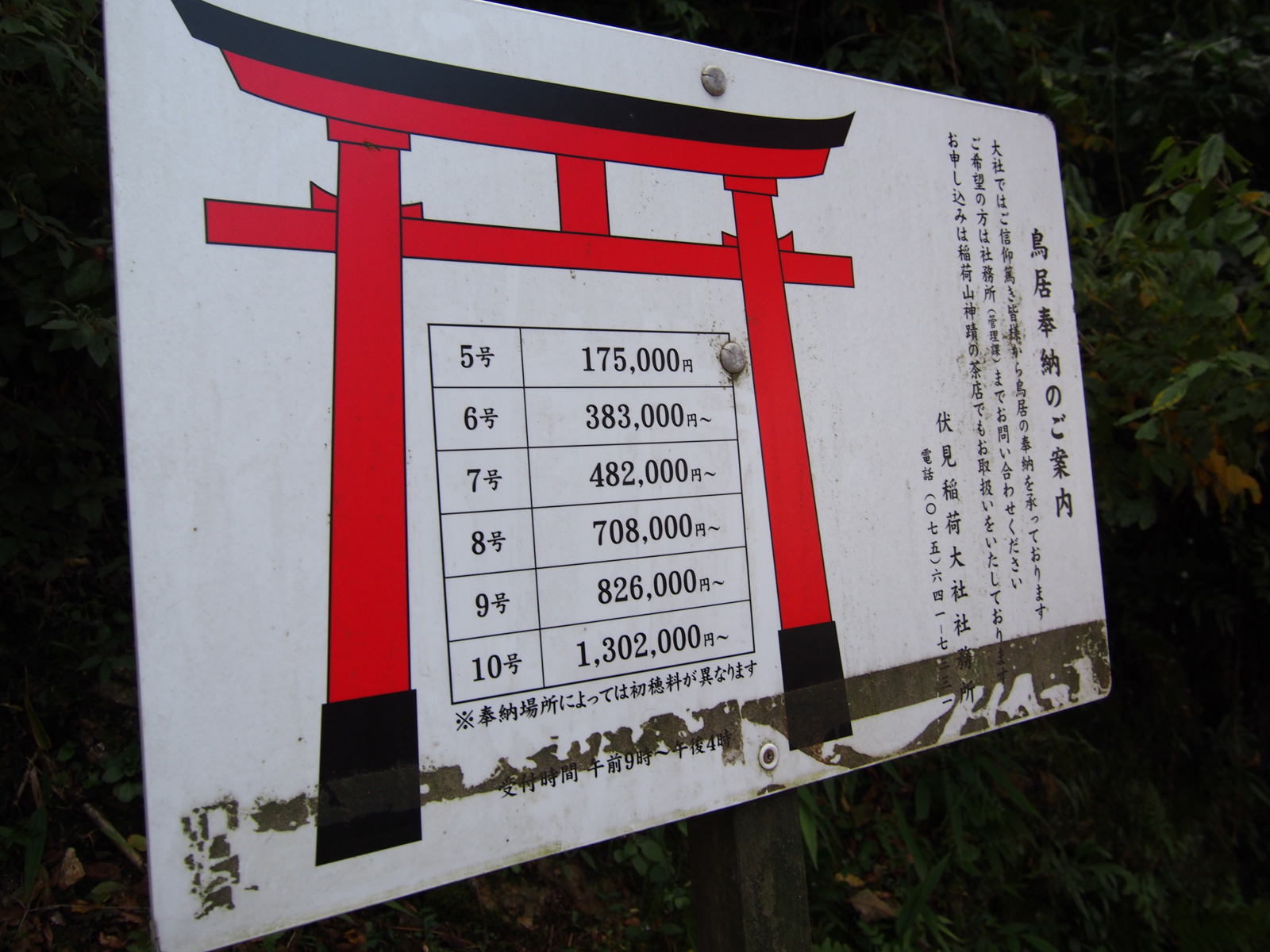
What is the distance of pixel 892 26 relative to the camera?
7.13 ft

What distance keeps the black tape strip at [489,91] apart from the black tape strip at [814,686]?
0.79 m

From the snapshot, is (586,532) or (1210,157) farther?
(1210,157)

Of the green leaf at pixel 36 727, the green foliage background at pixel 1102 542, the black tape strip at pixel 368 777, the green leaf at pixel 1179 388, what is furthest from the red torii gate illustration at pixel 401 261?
the green leaf at pixel 36 727

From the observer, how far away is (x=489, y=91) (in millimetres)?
1048

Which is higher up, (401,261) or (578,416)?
(401,261)

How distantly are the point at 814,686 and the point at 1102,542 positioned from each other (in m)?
1.85

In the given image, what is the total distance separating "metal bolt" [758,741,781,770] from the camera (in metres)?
1.09

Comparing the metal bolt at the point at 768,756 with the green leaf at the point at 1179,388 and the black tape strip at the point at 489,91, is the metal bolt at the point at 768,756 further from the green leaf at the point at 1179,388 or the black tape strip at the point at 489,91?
the green leaf at the point at 1179,388

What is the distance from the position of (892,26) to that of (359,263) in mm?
1935

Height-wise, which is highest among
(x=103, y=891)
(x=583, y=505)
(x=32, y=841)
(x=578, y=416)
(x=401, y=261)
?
(x=401, y=261)

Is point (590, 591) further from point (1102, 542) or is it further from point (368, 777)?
point (1102, 542)

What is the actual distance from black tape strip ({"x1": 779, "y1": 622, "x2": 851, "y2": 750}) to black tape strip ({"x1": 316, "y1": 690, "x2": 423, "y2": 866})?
539 millimetres

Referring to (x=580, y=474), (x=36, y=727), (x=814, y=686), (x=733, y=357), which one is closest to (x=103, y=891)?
(x=36, y=727)

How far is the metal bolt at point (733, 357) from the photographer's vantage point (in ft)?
3.75
